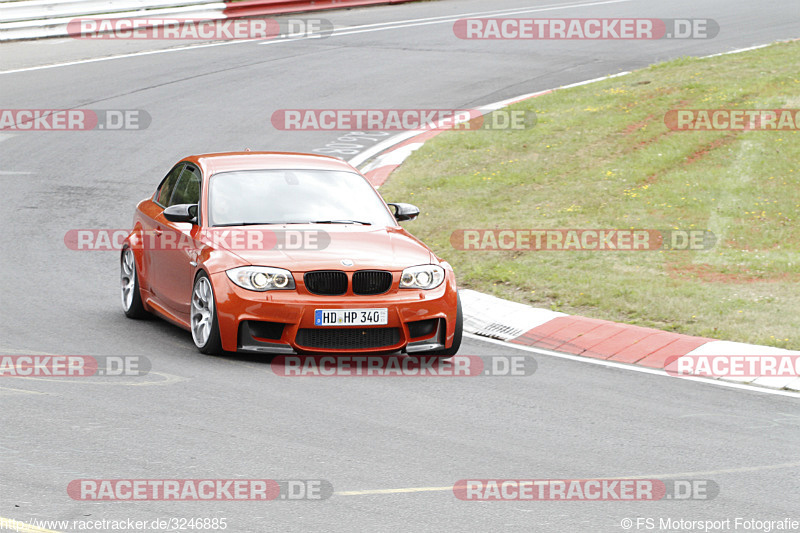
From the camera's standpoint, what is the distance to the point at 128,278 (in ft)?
35.5

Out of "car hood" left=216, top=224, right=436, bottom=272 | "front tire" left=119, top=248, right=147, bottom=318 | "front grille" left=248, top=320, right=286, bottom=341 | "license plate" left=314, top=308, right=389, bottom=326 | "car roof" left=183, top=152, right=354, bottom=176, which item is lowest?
"front tire" left=119, top=248, right=147, bottom=318

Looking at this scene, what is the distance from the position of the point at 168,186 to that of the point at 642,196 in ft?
21.4

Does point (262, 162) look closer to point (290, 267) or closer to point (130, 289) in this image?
point (130, 289)

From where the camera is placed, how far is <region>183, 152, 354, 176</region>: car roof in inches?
399

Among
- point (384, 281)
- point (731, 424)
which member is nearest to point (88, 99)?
point (384, 281)

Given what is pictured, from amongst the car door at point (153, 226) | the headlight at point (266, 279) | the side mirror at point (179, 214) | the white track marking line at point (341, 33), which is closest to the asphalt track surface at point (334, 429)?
the car door at point (153, 226)

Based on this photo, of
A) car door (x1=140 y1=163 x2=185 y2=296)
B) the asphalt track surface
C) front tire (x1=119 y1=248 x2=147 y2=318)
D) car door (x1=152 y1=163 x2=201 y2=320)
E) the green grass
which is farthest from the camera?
the green grass

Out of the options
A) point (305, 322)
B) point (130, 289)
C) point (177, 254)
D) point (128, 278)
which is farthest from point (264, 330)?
point (128, 278)

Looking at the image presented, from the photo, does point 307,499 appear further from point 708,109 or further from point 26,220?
point 708,109

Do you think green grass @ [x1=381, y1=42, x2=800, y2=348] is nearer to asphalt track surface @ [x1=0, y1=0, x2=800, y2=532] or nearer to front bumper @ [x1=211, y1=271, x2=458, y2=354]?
asphalt track surface @ [x1=0, y1=0, x2=800, y2=532]

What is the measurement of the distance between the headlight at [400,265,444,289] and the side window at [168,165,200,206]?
2111 mm

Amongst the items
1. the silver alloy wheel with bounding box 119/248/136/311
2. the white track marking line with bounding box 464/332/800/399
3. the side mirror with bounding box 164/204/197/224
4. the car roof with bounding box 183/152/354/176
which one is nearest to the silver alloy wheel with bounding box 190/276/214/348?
the side mirror with bounding box 164/204/197/224

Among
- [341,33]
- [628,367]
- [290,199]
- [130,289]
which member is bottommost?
[628,367]

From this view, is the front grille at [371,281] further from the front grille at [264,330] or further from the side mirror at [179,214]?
the side mirror at [179,214]
